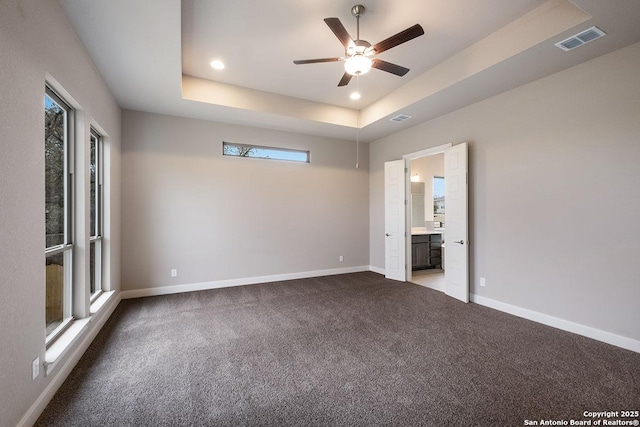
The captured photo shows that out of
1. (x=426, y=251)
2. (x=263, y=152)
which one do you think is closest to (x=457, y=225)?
(x=426, y=251)

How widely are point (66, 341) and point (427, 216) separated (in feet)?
24.6

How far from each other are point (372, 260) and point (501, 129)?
3624mm

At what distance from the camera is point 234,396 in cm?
201

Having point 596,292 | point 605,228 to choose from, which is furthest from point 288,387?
point 605,228

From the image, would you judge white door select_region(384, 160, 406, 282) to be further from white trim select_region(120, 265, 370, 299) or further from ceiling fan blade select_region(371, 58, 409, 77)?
ceiling fan blade select_region(371, 58, 409, 77)

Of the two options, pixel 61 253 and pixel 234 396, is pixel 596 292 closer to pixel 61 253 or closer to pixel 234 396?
pixel 234 396

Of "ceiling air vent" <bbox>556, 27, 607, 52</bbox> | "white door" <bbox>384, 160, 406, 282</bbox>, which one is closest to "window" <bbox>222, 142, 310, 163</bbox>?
"white door" <bbox>384, 160, 406, 282</bbox>

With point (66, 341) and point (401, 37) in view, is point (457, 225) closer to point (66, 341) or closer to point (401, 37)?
point (401, 37)

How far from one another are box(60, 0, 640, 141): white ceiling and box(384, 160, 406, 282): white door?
1225 millimetres

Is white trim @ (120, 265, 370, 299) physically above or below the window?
below

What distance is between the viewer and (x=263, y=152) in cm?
526

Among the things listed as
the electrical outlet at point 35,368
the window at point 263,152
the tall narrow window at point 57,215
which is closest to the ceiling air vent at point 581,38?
the window at point 263,152

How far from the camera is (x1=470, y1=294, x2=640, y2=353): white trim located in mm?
2707

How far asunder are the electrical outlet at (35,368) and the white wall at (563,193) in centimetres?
482
